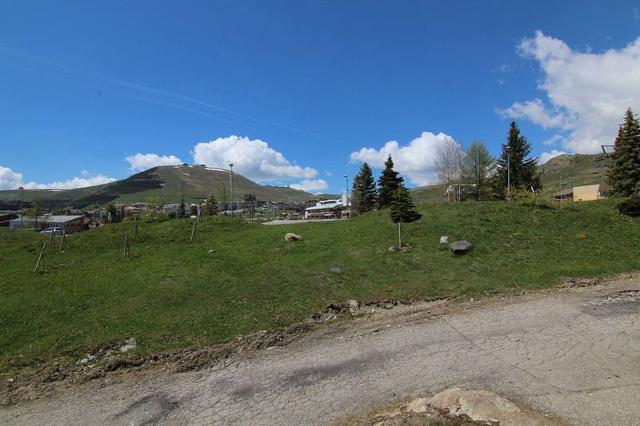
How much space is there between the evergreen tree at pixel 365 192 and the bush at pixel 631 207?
41.2 metres

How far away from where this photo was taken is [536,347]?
968 centimetres

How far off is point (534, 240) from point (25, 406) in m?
21.8

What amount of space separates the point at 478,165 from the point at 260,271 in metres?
50.7

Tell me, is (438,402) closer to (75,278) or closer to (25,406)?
(25,406)

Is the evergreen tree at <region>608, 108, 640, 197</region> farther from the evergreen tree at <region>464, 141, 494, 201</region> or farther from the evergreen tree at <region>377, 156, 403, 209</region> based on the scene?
the evergreen tree at <region>377, 156, 403, 209</region>

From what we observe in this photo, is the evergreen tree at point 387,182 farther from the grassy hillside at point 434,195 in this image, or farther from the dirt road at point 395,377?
the dirt road at point 395,377

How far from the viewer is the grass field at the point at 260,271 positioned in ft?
39.8

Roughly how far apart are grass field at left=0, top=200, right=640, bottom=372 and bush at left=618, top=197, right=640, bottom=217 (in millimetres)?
702

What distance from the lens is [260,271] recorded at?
17406 millimetres

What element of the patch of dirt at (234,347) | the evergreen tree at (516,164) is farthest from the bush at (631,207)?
the evergreen tree at (516,164)

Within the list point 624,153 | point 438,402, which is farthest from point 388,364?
point 624,153

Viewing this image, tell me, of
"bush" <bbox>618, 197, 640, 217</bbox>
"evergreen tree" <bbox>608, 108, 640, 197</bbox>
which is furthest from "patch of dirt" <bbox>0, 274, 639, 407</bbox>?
"evergreen tree" <bbox>608, 108, 640, 197</bbox>

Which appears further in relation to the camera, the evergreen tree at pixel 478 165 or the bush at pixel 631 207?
the evergreen tree at pixel 478 165

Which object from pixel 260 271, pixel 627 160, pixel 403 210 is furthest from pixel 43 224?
pixel 627 160
